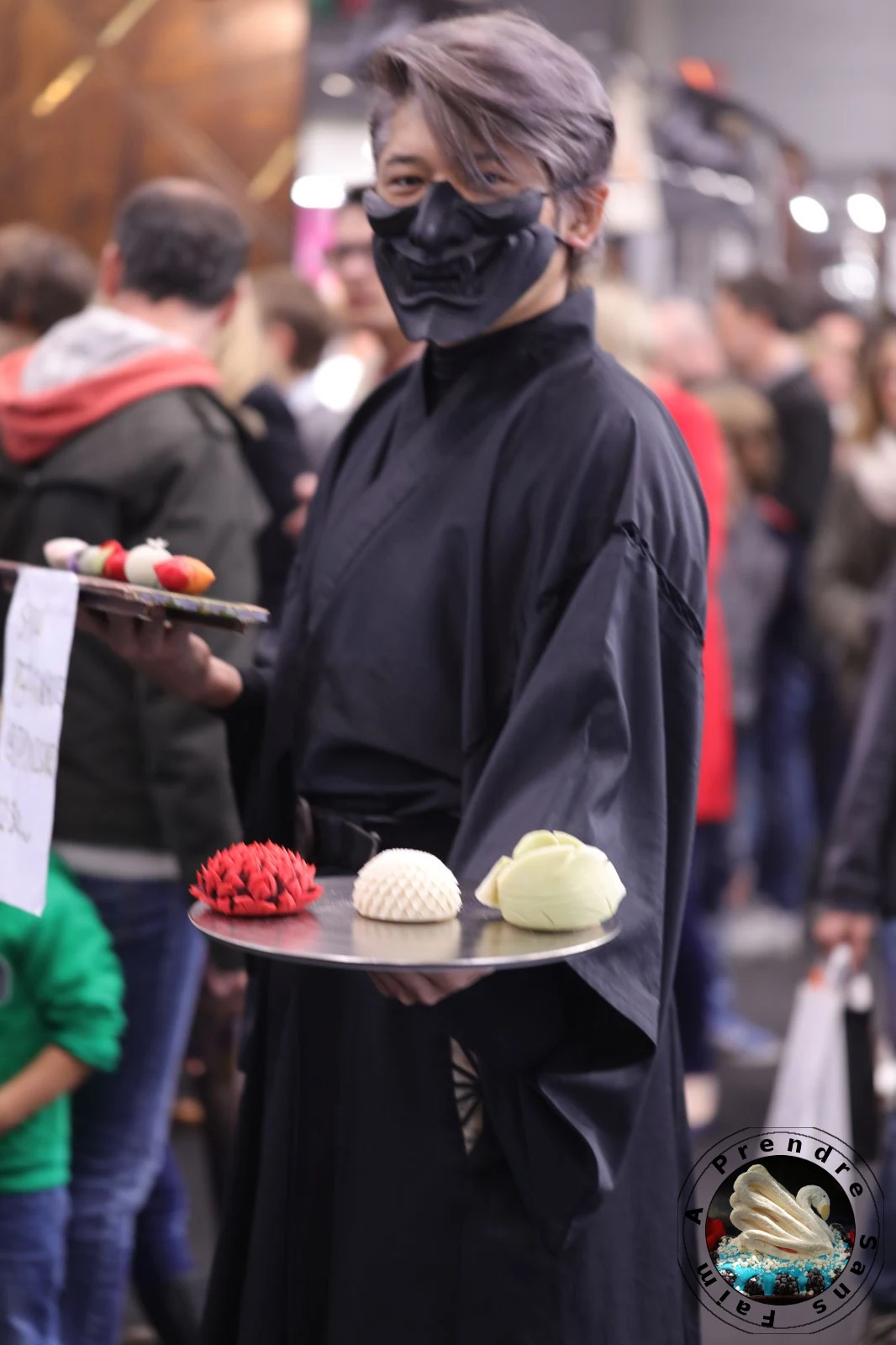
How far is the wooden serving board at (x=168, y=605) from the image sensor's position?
1.63 m

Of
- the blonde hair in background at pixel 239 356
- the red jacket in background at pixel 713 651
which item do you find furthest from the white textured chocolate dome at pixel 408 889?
the red jacket in background at pixel 713 651

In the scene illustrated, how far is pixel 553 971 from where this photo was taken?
1430 millimetres

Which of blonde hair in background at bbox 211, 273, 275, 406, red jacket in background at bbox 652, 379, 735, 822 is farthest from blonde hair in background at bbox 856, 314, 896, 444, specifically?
blonde hair in background at bbox 211, 273, 275, 406

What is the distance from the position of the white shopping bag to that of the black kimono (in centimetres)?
140

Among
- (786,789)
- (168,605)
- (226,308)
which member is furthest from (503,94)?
(786,789)

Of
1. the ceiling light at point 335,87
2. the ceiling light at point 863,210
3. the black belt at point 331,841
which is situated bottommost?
the black belt at point 331,841

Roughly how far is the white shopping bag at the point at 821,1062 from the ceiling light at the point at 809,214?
29.1ft

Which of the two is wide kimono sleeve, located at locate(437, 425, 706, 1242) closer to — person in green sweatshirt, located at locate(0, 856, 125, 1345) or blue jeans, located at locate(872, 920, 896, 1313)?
person in green sweatshirt, located at locate(0, 856, 125, 1345)

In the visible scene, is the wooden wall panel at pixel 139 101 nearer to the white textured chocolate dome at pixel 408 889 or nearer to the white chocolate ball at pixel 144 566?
the white chocolate ball at pixel 144 566

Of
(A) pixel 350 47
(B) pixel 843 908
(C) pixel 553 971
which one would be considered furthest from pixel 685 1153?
(A) pixel 350 47

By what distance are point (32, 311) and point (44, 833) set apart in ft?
5.81

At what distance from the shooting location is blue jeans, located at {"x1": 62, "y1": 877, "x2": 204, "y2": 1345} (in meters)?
2.57

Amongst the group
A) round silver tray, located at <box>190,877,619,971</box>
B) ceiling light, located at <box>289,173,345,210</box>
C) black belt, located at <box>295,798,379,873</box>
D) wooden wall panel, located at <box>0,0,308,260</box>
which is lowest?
black belt, located at <box>295,798,379,873</box>

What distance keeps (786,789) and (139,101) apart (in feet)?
9.91
